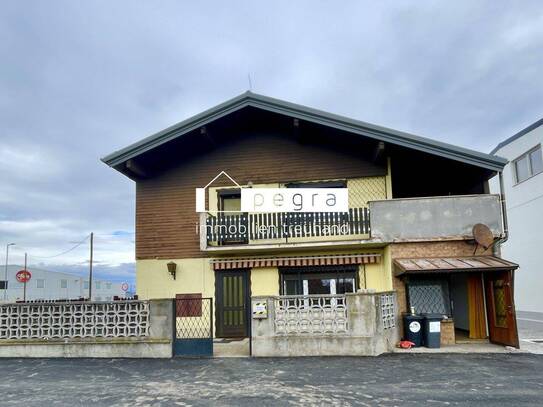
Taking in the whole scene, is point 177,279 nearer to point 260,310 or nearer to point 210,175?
point 210,175

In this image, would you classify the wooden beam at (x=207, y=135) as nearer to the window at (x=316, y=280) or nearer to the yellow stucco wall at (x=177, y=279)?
the yellow stucco wall at (x=177, y=279)

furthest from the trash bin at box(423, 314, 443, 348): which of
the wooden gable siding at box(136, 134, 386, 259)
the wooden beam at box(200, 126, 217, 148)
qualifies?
the wooden beam at box(200, 126, 217, 148)

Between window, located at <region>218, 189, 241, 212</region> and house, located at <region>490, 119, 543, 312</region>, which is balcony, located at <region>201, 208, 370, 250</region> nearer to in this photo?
window, located at <region>218, 189, 241, 212</region>

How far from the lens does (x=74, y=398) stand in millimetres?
7812

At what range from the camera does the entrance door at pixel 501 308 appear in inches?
475

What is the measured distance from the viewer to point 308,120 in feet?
50.0

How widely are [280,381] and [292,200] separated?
267 inches

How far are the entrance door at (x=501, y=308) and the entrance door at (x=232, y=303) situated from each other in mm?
7552

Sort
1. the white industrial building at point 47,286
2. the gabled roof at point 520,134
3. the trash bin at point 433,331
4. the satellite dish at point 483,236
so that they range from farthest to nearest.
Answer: the white industrial building at point 47,286
the gabled roof at point 520,134
the satellite dish at point 483,236
the trash bin at point 433,331

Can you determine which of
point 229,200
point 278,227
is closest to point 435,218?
point 278,227

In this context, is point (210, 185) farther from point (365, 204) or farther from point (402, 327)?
point (402, 327)

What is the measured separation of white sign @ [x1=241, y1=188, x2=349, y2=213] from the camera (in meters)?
14.3

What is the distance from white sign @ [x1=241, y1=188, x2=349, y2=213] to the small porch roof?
2.58 meters

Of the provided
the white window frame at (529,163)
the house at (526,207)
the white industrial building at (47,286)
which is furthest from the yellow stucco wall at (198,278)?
the white industrial building at (47,286)
